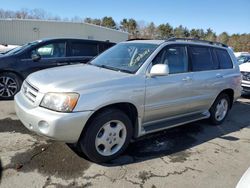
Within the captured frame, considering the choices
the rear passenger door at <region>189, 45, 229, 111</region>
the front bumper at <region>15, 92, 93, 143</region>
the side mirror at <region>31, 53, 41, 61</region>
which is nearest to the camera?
Answer: the front bumper at <region>15, 92, 93, 143</region>

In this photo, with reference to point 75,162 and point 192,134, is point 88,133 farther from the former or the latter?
point 192,134

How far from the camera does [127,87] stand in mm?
3613

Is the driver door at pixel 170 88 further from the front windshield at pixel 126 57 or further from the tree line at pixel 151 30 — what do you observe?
the tree line at pixel 151 30

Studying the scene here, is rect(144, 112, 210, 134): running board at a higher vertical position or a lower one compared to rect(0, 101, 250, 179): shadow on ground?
higher

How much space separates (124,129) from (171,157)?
898 mm

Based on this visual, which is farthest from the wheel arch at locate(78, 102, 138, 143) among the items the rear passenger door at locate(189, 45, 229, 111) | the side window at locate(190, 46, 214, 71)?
the side window at locate(190, 46, 214, 71)

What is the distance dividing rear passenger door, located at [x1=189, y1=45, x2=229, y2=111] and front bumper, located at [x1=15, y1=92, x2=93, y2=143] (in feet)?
7.93

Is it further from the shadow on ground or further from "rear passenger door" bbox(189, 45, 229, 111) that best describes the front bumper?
"rear passenger door" bbox(189, 45, 229, 111)

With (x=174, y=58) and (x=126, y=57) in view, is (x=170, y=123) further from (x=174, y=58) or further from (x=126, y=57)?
(x=126, y=57)

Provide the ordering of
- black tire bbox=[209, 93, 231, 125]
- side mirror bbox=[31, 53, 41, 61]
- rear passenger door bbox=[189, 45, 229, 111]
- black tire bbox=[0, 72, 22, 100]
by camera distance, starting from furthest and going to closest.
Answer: side mirror bbox=[31, 53, 41, 61] < black tire bbox=[0, 72, 22, 100] < black tire bbox=[209, 93, 231, 125] < rear passenger door bbox=[189, 45, 229, 111]

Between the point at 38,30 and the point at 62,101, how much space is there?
108 ft

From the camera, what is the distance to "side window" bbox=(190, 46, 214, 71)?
16.0ft

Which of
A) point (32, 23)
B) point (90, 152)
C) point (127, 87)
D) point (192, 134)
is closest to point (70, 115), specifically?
point (90, 152)

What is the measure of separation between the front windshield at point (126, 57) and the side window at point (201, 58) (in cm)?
97
